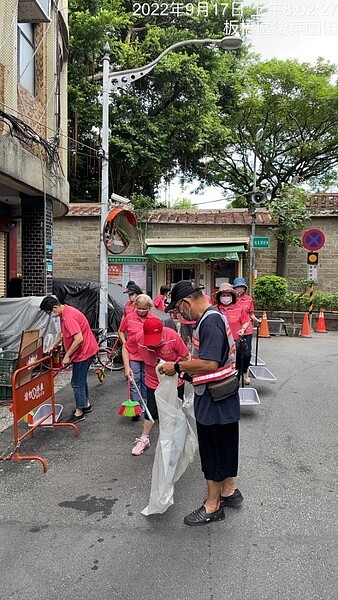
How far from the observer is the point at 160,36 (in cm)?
1892

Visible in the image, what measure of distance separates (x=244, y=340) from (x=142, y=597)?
459 cm

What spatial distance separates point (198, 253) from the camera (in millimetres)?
16250

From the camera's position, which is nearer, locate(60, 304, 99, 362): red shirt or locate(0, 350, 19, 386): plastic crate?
locate(60, 304, 99, 362): red shirt

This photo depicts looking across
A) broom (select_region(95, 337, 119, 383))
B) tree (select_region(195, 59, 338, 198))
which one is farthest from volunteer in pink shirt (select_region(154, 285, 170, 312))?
tree (select_region(195, 59, 338, 198))

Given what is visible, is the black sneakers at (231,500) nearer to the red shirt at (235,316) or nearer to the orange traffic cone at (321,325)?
the red shirt at (235,316)

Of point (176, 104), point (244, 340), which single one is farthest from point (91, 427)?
point (176, 104)

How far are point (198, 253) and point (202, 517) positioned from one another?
43.5 ft

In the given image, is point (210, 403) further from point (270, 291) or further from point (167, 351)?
point (270, 291)

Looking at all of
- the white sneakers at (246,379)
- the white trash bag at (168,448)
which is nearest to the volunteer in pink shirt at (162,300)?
the white sneakers at (246,379)

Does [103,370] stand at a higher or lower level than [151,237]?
lower

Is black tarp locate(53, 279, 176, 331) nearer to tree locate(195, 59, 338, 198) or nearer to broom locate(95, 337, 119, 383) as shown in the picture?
broom locate(95, 337, 119, 383)

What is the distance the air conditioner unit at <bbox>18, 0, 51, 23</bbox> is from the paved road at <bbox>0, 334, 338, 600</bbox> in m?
7.40

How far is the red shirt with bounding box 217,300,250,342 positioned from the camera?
6582 millimetres

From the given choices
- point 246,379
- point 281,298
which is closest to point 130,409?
point 246,379
